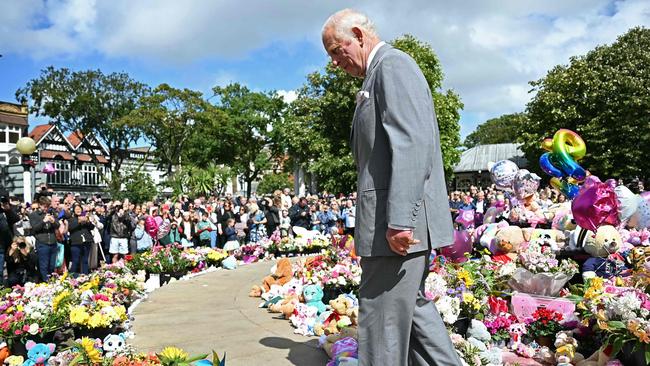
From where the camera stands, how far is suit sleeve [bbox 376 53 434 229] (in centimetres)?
229

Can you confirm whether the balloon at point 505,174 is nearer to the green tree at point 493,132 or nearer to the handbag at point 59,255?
the handbag at point 59,255

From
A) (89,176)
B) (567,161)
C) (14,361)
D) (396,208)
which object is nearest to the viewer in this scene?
(396,208)

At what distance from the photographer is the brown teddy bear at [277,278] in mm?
6904

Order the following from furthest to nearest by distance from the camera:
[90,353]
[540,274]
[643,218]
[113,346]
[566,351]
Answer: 1. [643,218]
2. [540,274]
3. [113,346]
4. [566,351]
5. [90,353]

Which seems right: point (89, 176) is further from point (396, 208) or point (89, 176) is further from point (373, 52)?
point (396, 208)

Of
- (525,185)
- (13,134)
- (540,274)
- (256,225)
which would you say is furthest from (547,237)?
(13,134)

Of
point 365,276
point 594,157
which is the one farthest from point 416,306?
point 594,157

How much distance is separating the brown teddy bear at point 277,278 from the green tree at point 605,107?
2344 cm

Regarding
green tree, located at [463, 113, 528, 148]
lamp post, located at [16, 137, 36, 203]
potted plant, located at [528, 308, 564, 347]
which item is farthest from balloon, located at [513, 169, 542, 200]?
green tree, located at [463, 113, 528, 148]

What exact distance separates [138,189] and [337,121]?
47.5 ft

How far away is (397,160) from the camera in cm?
230

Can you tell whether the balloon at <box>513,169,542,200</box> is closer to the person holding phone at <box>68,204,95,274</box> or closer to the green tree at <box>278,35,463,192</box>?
the person holding phone at <box>68,204,95,274</box>

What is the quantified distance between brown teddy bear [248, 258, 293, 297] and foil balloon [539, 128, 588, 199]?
14.4 feet

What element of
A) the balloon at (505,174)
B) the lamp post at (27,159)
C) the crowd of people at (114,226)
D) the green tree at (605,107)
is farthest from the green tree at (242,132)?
the balloon at (505,174)
